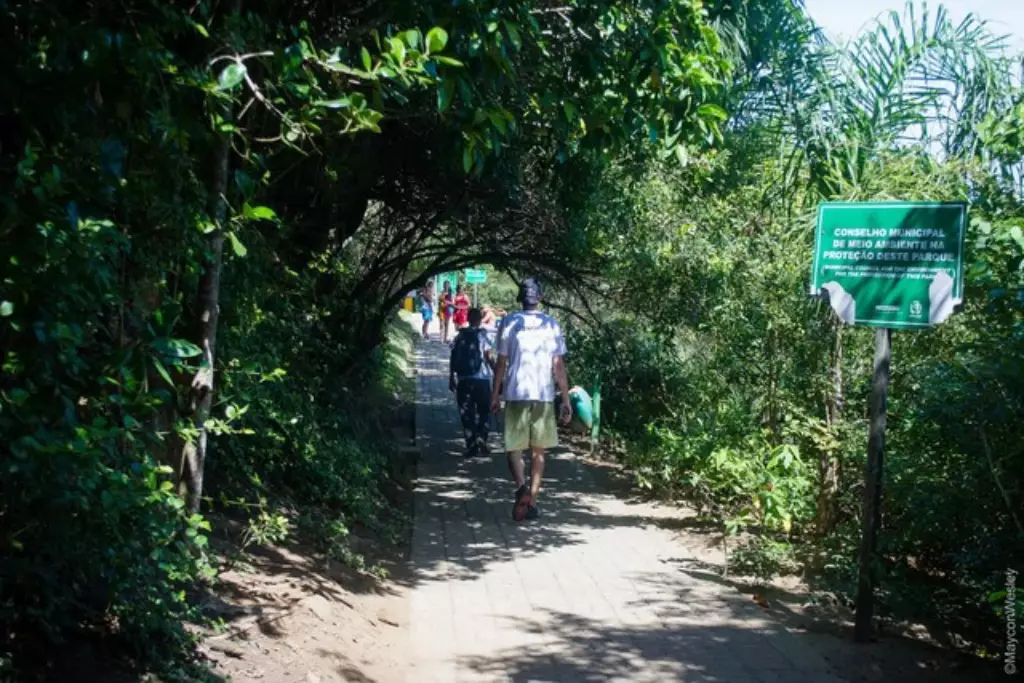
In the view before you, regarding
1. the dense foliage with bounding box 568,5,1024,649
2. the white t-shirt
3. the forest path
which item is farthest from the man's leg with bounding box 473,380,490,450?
the white t-shirt

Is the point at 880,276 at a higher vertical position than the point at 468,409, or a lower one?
higher

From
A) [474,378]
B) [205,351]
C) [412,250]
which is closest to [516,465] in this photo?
[205,351]

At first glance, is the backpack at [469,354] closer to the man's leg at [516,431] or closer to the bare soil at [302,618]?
the man's leg at [516,431]

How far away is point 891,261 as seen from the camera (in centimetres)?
568

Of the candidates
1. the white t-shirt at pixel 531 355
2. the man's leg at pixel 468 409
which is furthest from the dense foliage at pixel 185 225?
the man's leg at pixel 468 409

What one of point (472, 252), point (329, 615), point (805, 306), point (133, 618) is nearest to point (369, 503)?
point (329, 615)

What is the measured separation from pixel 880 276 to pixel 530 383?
365 cm

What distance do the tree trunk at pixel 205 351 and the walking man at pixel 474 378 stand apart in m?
8.39

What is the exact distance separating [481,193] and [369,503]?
13.2ft

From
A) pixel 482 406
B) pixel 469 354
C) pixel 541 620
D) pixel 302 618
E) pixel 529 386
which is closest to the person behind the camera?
pixel 302 618

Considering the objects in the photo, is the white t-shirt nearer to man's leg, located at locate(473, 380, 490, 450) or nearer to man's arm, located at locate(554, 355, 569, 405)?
man's arm, located at locate(554, 355, 569, 405)

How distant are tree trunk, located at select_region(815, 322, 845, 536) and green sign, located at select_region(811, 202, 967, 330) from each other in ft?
6.28

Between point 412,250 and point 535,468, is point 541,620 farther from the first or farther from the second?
point 412,250

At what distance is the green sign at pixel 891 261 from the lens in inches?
215
